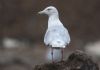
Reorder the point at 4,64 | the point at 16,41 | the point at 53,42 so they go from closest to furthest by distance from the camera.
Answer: the point at 53,42 → the point at 4,64 → the point at 16,41

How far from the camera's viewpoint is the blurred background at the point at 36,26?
29.5 metres

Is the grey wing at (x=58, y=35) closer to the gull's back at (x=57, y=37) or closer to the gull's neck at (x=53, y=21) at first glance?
the gull's back at (x=57, y=37)

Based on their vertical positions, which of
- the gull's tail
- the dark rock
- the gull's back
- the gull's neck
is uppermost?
the gull's neck

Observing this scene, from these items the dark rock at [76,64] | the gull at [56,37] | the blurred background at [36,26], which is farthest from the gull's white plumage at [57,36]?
the blurred background at [36,26]

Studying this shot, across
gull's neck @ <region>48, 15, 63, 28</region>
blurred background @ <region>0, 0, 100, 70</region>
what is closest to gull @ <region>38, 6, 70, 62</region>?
gull's neck @ <region>48, 15, 63, 28</region>

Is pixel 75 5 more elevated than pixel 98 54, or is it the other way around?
pixel 75 5

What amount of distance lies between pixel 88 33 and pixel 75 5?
169 cm

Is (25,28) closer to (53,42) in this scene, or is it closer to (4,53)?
(4,53)

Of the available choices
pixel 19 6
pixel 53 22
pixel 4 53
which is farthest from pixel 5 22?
pixel 53 22

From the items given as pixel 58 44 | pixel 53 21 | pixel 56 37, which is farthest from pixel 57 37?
pixel 53 21

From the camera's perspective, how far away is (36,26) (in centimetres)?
3117

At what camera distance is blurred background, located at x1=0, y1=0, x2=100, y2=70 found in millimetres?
29484

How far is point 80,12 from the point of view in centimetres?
Answer: 3228

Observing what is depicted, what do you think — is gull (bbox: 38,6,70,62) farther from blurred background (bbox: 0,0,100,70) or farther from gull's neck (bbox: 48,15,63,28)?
blurred background (bbox: 0,0,100,70)
